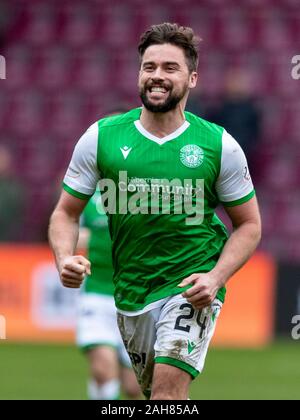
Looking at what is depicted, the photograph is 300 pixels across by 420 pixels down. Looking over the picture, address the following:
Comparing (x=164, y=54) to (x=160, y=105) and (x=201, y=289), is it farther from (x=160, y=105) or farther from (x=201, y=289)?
(x=201, y=289)

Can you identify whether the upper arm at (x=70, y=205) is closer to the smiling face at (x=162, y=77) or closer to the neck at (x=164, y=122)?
the neck at (x=164, y=122)

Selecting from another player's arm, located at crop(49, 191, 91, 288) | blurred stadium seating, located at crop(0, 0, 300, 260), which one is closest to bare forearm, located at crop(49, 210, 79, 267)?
another player's arm, located at crop(49, 191, 91, 288)

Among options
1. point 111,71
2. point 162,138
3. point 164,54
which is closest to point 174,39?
point 164,54

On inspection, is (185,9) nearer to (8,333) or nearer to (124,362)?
(8,333)

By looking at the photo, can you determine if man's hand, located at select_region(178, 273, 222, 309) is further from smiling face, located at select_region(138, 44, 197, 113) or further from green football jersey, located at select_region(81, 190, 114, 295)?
green football jersey, located at select_region(81, 190, 114, 295)

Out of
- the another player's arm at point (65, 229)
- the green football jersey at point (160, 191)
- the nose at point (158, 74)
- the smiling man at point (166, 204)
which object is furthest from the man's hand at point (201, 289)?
the nose at point (158, 74)

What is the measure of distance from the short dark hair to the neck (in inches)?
9.7

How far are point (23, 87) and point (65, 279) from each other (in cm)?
1210

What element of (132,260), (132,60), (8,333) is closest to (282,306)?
(8,333)

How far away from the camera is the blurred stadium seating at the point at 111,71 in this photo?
16547 millimetres

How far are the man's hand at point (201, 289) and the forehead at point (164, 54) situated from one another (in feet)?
3.71

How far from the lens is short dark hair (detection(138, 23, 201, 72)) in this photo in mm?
5945

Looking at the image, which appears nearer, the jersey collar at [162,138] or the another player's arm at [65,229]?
the another player's arm at [65,229]
